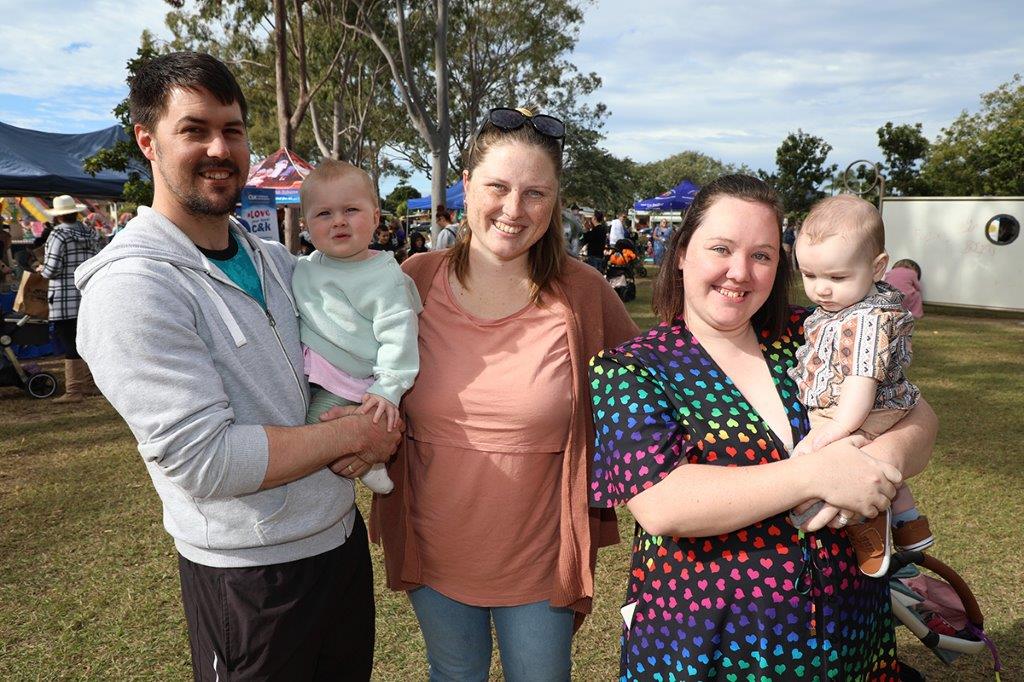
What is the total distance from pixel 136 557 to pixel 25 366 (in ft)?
16.9

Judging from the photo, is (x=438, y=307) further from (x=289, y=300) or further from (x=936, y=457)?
(x=936, y=457)

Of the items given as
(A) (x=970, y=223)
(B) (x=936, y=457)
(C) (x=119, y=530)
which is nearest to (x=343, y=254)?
(C) (x=119, y=530)

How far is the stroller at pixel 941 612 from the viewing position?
2.55 meters

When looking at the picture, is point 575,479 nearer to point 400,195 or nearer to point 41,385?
point 41,385

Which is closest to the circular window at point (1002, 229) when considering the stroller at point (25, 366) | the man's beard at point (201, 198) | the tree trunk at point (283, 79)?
the tree trunk at point (283, 79)

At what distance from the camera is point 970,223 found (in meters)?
14.4

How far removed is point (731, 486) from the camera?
1498 mm

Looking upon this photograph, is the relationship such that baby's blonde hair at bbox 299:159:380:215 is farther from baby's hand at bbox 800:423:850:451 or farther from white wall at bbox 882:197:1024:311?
white wall at bbox 882:197:1024:311

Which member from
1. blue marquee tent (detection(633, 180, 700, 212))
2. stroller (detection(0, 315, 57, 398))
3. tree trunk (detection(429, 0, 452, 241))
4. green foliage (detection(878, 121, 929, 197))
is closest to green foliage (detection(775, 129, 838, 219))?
green foliage (detection(878, 121, 929, 197))

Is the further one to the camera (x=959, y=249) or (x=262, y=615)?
(x=959, y=249)

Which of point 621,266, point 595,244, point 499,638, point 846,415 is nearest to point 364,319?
point 499,638

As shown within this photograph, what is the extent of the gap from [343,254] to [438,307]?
13.8 inches

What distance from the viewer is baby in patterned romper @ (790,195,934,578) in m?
1.63

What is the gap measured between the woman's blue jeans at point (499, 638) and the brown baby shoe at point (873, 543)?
0.90 m
